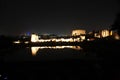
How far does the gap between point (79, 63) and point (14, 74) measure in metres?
2.56

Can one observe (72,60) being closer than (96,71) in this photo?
No

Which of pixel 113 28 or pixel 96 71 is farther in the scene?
pixel 113 28

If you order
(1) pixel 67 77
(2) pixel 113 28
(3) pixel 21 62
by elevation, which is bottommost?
(1) pixel 67 77

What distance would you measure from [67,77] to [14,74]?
6.54 ft

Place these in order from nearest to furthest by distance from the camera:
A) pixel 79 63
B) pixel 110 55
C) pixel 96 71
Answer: pixel 96 71, pixel 79 63, pixel 110 55

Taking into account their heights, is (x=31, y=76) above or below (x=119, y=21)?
below

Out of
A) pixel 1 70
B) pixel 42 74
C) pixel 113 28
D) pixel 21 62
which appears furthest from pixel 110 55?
pixel 1 70

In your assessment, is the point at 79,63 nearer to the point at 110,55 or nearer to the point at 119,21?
the point at 110,55

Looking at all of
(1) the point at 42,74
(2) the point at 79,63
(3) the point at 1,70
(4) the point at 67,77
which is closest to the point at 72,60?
(2) the point at 79,63

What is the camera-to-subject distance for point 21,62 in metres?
8.27

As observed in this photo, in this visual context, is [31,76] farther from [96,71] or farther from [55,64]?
[96,71]

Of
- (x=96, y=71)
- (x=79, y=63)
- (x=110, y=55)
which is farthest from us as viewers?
(x=110, y=55)

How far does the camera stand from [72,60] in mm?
8352

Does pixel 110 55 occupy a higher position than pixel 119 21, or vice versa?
pixel 119 21
